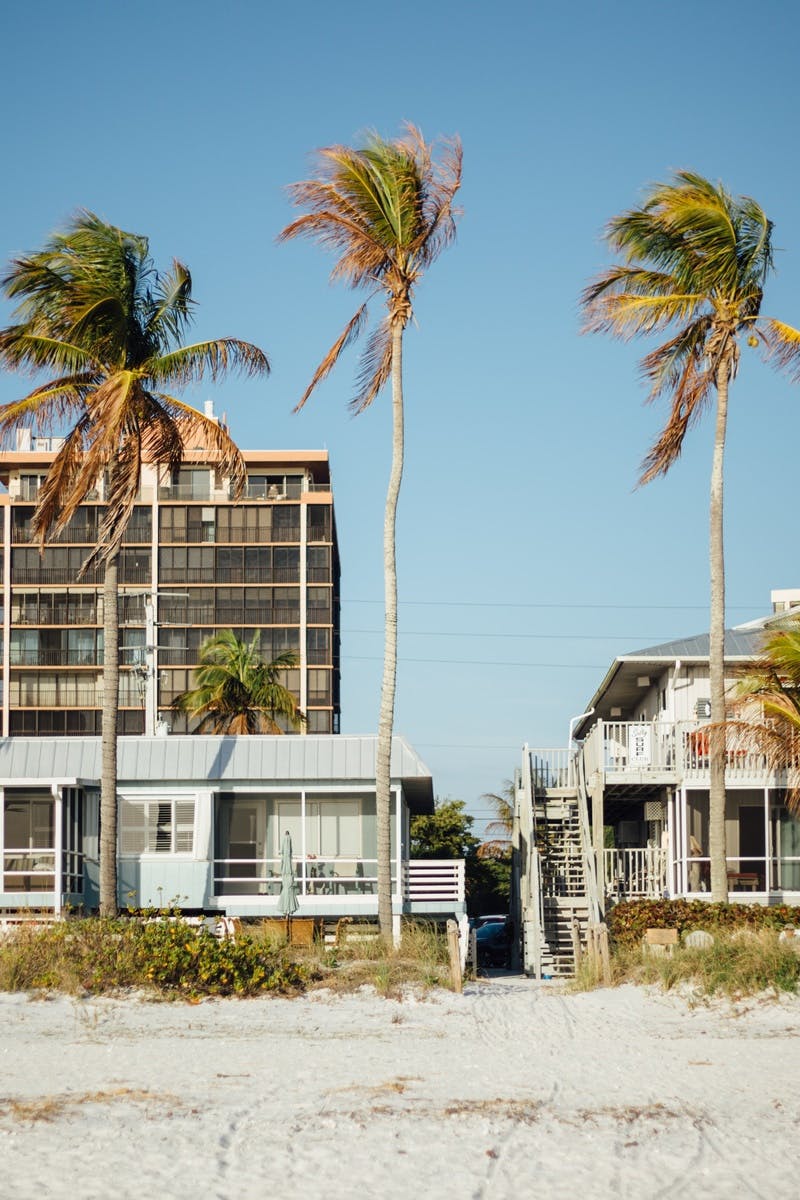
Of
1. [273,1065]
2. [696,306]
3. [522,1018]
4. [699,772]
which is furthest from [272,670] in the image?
[273,1065]

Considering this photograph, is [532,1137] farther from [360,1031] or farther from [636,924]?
[636,924]

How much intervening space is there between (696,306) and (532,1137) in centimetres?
1945

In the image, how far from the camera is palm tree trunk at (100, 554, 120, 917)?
2667cm

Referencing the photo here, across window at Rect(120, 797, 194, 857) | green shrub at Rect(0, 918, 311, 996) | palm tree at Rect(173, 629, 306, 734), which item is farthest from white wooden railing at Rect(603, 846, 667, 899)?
palm tree at Rect(173, 629, 306, 734)

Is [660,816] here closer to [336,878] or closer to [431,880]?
[431,880]

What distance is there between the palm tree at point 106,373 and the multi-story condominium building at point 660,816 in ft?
31.3

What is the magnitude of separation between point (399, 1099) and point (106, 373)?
55.1 ft

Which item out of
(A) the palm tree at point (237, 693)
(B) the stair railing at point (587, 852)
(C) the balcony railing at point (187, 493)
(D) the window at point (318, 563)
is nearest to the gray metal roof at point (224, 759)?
(B) the stair railing at point (587, 852)

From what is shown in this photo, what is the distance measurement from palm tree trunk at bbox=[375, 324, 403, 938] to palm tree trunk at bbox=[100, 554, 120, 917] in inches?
181

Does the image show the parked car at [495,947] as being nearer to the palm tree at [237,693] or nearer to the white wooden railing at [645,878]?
the white wooden railing at [645,878]

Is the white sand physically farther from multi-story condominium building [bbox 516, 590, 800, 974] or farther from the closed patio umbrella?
multi-story condominium building [bbox 516, 590, 800, 974]

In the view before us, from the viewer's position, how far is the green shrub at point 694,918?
84.8 ft

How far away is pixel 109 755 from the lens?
27.2m

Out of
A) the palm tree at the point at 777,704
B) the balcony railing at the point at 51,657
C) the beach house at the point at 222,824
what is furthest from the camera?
the balcony railing at the point at 51,657
